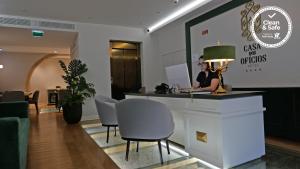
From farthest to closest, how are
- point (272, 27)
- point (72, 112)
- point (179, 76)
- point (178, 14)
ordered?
point (178, 14), point (72, 112), point (272, 27), point (179, 76)

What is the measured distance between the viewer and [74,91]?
596cm

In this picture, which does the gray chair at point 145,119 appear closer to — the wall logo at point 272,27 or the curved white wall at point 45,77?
the wall logo at point 272,27

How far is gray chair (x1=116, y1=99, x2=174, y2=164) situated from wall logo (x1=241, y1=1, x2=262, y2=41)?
2735mm

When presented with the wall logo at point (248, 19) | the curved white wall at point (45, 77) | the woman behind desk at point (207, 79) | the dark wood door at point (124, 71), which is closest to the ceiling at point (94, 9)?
the dark wood door at point (124, 71)

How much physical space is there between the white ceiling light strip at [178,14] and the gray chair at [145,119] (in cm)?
344

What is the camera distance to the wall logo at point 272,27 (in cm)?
362

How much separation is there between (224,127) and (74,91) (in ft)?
15.1

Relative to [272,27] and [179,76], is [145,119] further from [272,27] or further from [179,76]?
[272,27]

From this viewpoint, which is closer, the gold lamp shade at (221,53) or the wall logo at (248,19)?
the gold lamp shade at (221,53)

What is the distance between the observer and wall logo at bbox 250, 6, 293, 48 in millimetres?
3625

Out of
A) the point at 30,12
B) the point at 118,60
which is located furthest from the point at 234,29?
the point at 30,12

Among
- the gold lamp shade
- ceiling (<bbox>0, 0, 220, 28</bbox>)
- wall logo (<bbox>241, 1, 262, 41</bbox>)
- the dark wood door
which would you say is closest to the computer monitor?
the gold lamp shade

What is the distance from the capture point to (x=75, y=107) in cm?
582

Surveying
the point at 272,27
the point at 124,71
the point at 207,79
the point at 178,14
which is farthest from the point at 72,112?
the point at 272,27
